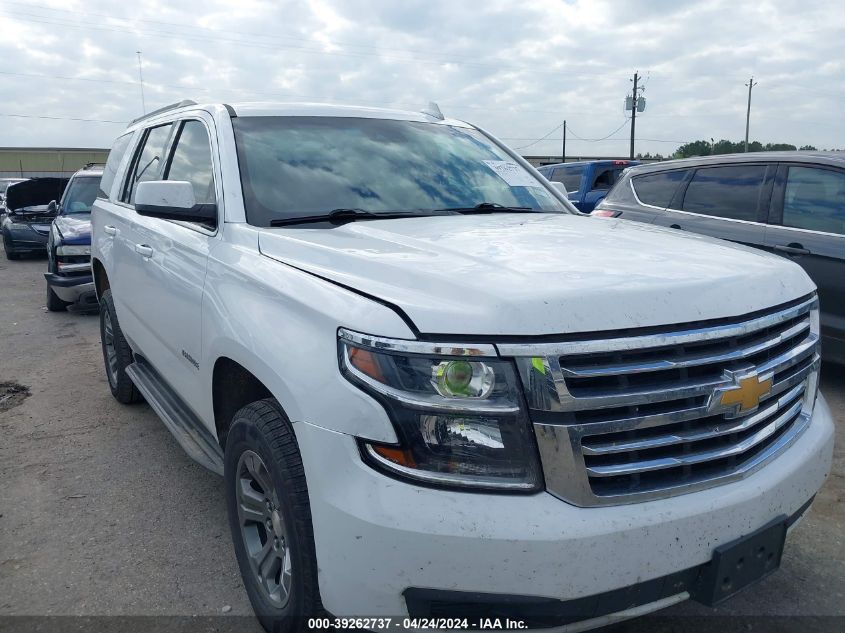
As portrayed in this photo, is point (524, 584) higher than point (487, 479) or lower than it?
lower

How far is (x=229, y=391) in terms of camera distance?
277cm

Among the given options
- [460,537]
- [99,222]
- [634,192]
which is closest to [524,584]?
[460,537]

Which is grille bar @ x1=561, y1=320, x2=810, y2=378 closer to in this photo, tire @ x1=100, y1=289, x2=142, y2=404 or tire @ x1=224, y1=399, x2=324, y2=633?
tire @ x1=224, y1=399, x2=324, y2=633

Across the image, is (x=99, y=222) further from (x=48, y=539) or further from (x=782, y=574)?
(x=782, y=574)

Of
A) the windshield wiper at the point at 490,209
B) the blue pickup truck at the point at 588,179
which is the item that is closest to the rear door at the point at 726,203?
the windshield wiper at the point at 490,209

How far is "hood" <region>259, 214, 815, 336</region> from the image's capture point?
70.6 inches

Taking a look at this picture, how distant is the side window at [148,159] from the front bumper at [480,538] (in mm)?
2811

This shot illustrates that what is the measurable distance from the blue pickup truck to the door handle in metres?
7.45

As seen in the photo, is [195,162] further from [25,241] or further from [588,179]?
[25,241]

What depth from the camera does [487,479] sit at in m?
1.77

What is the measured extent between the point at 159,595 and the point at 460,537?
5.57 feet

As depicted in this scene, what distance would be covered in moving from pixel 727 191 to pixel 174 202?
15.7 feet

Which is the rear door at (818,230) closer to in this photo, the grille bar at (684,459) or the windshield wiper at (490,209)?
the windshield wiper at (490,209)

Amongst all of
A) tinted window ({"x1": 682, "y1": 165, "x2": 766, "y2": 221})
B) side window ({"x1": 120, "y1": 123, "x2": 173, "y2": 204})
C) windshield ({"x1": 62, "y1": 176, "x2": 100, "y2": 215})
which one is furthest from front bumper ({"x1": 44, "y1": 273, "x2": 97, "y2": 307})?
tinted window ({"x1": 682, "y1": 165, "x2": 766, "y2": 221})
